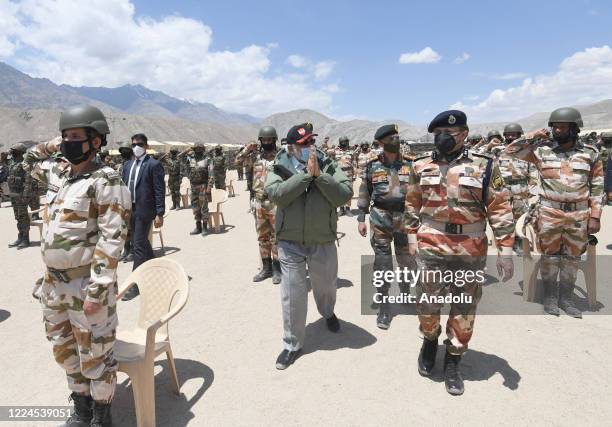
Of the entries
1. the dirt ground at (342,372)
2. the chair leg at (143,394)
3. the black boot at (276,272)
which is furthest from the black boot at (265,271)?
the chair leg at (143,394)

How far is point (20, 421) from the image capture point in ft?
9.20

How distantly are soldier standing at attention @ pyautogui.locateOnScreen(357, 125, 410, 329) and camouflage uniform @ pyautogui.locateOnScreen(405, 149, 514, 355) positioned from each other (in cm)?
94

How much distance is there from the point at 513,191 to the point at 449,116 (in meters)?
4.11

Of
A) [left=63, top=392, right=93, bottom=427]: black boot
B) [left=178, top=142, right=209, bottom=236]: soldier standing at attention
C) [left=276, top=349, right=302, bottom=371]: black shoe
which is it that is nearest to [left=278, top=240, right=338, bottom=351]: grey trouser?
[left=276, top=349, right=302, bottom=371]: black shoe

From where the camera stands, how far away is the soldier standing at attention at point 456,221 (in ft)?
9.27

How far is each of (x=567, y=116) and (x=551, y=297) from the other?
6.72ft

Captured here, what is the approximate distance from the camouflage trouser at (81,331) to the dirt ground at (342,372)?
0.58 meters

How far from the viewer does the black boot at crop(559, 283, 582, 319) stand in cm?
427

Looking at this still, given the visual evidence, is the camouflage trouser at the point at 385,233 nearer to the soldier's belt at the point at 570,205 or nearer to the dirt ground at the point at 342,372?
the dirt ground at the point at 342,372

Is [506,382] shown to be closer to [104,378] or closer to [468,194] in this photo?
[468,194]

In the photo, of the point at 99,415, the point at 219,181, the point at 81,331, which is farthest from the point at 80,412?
the point at 219,181

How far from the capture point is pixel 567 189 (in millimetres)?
3994

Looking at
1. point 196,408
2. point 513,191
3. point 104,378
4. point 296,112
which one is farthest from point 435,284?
point 296,112

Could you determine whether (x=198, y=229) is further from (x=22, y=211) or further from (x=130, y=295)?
(x=130, y=295)
